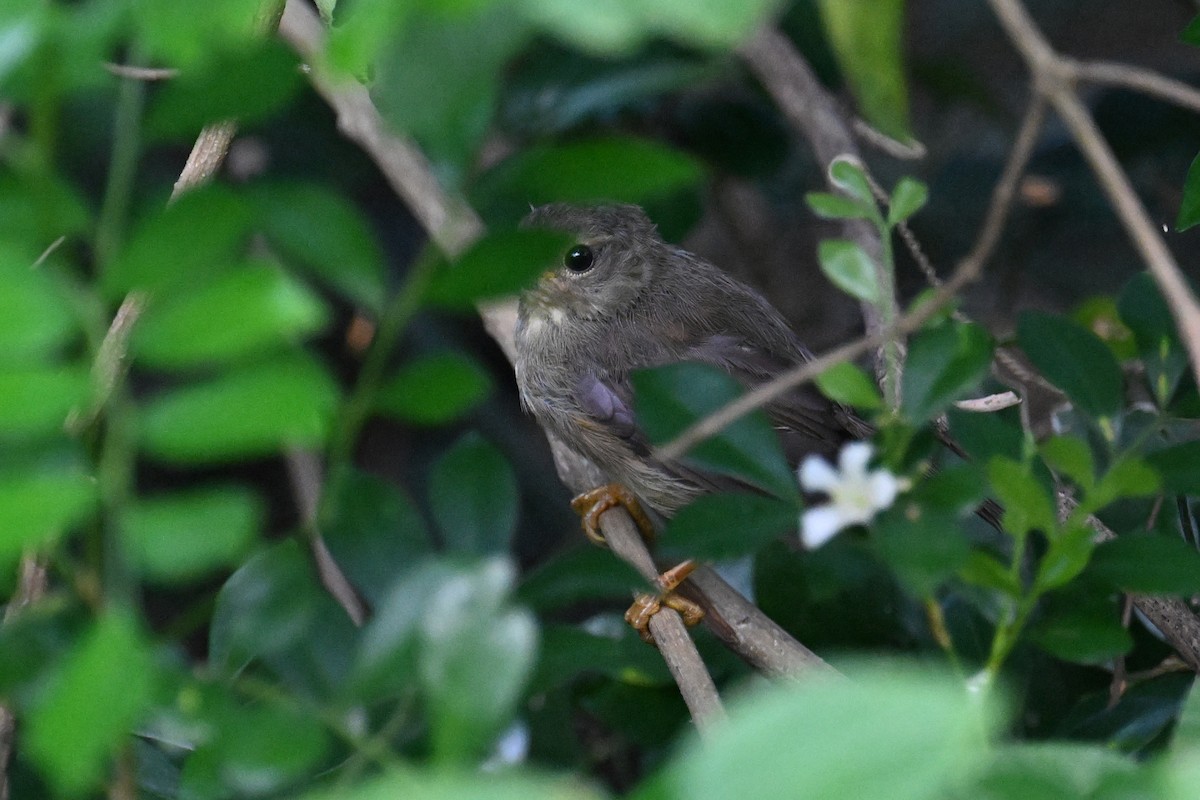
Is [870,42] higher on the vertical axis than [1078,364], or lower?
higher

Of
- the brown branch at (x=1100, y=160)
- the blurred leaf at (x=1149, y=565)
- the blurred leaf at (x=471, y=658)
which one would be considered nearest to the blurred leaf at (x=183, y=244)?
the blurred leaf at (x=471, y=658)

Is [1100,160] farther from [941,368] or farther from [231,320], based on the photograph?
[231,320]

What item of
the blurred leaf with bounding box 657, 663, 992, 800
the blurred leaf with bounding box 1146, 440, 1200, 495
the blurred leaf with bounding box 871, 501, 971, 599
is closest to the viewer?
the blurred leaf with bounding box 657, 663, 992, 800

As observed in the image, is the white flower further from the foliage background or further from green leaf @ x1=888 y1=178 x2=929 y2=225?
green leaf @ x1=888 y1=178 x2=929 y2=225

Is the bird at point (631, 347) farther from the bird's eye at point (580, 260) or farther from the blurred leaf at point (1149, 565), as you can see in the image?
the blurred leaf at point (1149, 565)

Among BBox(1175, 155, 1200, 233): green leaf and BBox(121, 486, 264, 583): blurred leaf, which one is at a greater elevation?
BBox(121, 486, 264, 583): blurred leaf

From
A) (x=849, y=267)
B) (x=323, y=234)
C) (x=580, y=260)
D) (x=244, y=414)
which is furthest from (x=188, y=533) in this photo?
(x=580, y=260)

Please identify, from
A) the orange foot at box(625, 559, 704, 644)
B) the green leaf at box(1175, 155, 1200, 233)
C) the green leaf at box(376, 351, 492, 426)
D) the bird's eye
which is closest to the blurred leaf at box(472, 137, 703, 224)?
the green leaf at box(376, 351, 492, 426)
